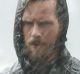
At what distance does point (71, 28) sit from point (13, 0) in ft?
1.68

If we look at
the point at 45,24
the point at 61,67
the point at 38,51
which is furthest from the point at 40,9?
the point at 61,67

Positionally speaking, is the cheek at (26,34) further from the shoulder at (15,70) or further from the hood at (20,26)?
the shoulder at (15,70)

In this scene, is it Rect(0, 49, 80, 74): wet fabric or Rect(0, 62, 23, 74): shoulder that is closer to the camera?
Rect(0, 49, 80, 74): wet fabric

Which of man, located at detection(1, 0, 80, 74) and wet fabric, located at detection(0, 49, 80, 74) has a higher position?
man, located at detection(1, 0, 80, 74)

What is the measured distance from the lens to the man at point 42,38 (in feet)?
11.1

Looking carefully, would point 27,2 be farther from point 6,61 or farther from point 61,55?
point 6,61

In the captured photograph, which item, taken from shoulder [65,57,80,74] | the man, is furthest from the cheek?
shoulder [65,57,80,74]

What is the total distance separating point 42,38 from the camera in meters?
3.39

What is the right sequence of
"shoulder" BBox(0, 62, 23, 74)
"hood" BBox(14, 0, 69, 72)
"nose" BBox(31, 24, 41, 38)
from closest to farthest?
"nose" BBox(31, 24, 41, 38), "hood" BBox(14, 0, 69, 72), "shoulder" BBox(0, 62, 23, 74)

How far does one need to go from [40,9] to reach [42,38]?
0.15 metres

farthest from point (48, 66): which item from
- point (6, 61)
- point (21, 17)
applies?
point (6, 61)

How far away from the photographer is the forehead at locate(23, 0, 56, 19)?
3395mm

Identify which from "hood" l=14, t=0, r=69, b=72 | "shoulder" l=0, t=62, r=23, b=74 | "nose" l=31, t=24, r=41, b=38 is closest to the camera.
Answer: "nose" l=31, t=24, r=41, b=38

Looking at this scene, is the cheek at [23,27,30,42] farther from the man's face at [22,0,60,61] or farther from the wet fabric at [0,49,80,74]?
the wet fabric at [0,49,80,74]
